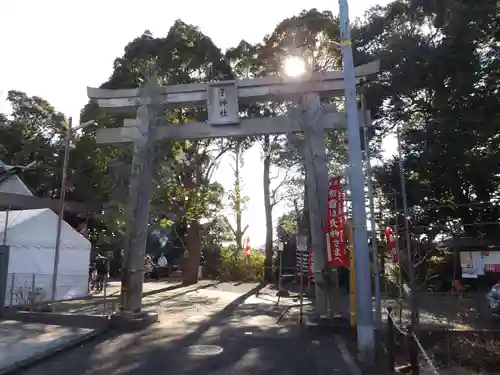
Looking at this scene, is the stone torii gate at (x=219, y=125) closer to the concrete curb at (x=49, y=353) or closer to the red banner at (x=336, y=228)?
the red banner at (x=336, y=228)

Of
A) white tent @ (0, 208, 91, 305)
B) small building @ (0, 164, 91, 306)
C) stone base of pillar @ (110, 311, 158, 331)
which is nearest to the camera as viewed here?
stone base of pillar @ (110, 311, 158, 331)

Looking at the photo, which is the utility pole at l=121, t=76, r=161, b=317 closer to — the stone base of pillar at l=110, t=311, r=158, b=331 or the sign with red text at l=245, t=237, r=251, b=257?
the stone base of pillar at l=110, t=311, r=158, b=331

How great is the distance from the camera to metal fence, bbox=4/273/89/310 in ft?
46.2

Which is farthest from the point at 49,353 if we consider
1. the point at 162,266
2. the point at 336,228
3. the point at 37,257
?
the point at 162,266

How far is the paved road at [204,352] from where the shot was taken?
284 inches

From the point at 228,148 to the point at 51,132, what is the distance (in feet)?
51.0

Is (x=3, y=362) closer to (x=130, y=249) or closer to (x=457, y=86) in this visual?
(x=130, y=249)

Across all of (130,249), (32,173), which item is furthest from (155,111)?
(32,173)

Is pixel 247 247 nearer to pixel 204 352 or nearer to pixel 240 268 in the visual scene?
pixel 240 268

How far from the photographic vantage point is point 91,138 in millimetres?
29312

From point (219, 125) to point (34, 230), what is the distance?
9508 millimetres

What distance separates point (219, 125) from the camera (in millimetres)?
11992

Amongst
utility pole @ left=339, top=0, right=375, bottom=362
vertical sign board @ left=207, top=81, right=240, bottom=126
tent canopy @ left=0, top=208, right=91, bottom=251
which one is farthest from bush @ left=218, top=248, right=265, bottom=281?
utility pole @ left=339, top=0, right=375, bottom=362

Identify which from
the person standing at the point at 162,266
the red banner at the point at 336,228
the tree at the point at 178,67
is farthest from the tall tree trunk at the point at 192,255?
the red banner at the point at 336,228
